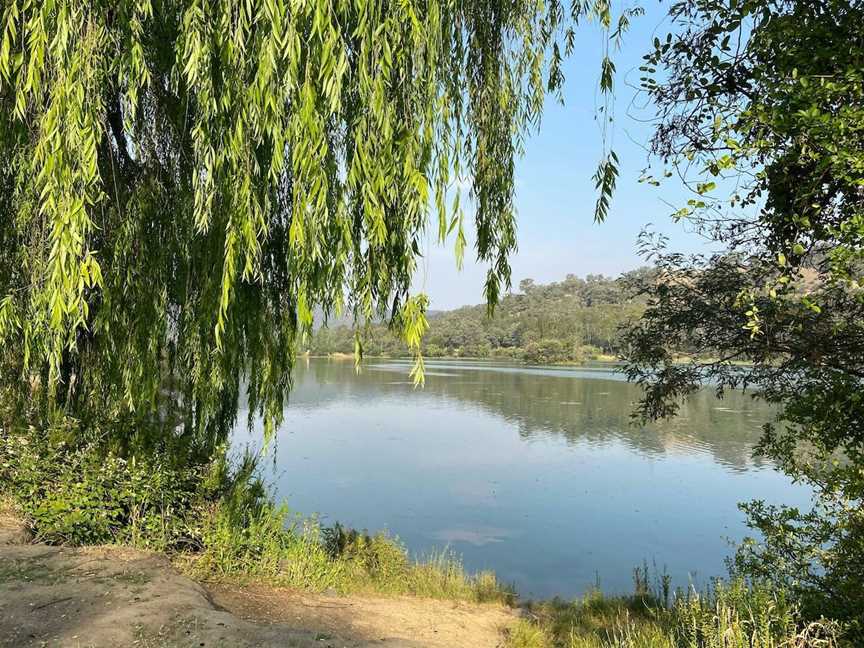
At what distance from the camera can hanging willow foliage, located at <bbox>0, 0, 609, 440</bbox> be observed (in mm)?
2926

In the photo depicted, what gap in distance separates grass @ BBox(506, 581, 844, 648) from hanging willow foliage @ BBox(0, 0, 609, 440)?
2.21 metres

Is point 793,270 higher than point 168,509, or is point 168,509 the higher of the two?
point 793,270

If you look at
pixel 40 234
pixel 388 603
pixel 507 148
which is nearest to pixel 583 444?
pixel 388 603

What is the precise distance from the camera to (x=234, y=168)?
10.1ft

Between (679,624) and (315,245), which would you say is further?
(679,624)

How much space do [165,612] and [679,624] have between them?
12.2ft

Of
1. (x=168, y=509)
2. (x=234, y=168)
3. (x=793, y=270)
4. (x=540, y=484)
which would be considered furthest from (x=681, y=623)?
(x=540, y=484)

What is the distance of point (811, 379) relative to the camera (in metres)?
4.48

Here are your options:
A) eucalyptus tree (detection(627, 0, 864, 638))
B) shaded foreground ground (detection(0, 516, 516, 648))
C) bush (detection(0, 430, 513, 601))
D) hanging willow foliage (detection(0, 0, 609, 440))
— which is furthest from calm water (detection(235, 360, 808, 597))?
eucalyptus tree (detection(627, 0, 864, 638))

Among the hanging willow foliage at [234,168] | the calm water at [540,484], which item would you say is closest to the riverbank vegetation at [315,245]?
the hanging willow foliage at [234,168]

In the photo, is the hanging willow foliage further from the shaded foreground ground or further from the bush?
the shaded foreground ground

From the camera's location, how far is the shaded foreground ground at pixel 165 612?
127 inches

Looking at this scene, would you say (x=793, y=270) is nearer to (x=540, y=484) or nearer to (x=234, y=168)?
(x=234, y=168)

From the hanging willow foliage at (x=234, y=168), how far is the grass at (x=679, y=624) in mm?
2213
